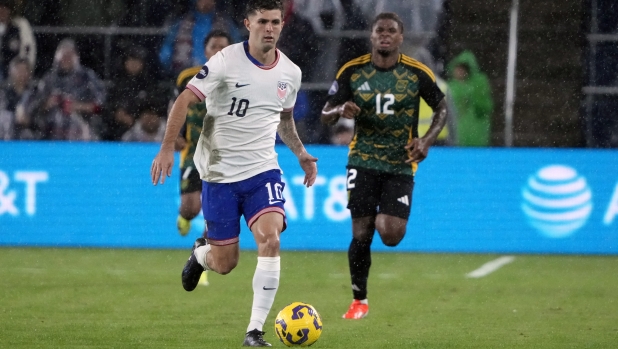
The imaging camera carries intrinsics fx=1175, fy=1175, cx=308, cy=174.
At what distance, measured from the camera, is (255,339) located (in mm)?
6719

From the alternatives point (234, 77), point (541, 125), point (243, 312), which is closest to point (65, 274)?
point (243, 312)

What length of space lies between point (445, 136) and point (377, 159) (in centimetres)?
574

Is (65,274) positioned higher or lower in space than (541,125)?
lower

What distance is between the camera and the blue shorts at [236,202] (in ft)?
23.3

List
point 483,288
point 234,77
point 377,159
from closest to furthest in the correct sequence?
point 234,77
point 377,159
point 483,288

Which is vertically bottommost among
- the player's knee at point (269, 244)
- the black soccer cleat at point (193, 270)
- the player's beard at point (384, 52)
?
the black soccer cleat at point (193, 270)

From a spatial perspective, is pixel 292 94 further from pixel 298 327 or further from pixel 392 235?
pixel 392 235

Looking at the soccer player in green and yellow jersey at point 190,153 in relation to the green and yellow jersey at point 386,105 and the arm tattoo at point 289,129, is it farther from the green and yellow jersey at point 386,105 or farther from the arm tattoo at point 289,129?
A: the arm tattoo at point 289,129

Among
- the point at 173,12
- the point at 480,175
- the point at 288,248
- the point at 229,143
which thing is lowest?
the point at 288,248

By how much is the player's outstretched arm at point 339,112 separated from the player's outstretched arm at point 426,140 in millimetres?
501

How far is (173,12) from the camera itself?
49.1ft

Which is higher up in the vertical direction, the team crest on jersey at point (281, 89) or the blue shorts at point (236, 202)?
the team crest on jersey at point (281, 89)

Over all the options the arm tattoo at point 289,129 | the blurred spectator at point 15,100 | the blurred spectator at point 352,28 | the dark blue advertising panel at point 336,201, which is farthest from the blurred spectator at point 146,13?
the arm tattoo at point 289,129

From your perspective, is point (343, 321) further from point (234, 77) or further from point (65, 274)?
point (65, 274)
